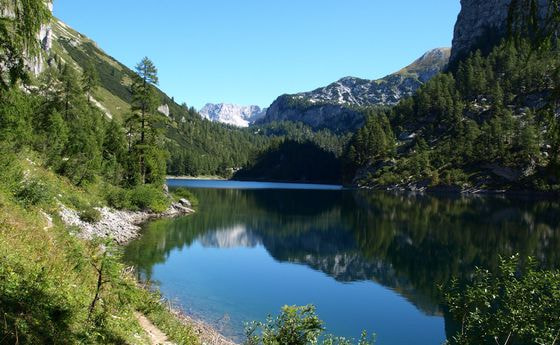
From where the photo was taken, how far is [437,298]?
103ft

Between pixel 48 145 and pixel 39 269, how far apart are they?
37.5 meters

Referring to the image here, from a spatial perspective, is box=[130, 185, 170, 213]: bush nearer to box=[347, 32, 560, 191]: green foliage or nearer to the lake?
the lake

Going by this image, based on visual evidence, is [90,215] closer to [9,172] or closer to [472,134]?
[9,172]

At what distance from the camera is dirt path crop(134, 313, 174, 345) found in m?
13.1

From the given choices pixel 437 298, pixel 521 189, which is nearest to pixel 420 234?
pixel 437 298

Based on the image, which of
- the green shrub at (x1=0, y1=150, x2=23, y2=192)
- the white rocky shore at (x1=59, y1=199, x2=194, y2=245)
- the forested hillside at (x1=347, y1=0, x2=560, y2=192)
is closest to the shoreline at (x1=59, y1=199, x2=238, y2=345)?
the white rocky shore at (x1=59, y1=199, x2=194, y2=245)

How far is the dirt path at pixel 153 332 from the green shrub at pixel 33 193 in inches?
489

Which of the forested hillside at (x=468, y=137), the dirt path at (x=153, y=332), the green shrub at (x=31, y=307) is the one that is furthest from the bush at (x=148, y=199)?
the forested hillside at (x=468, y=137)

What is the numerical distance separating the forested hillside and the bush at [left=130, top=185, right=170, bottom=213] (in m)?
96.7

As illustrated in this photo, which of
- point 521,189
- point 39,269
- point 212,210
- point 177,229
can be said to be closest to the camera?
point 39,269

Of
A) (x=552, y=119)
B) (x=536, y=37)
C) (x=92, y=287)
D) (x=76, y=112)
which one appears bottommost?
(x=92, y=287)

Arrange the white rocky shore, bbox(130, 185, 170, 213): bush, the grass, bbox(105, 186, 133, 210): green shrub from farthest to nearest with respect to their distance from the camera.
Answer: bbox(130, 185, 170, 213): bush, bbox(105, 186, 133, 210): green shrub, the white rocky shore, the grass

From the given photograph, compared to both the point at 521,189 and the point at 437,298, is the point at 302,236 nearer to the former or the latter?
the point at 437,298

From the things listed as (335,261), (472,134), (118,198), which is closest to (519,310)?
(335,261)
